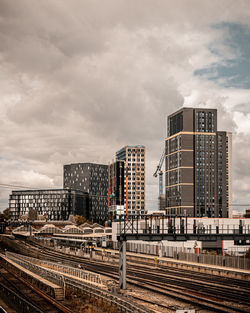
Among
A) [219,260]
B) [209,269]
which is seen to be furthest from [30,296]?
[219,260]

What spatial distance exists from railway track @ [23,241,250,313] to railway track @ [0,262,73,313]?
1258 cm

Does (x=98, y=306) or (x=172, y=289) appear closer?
(x=98, y=306)

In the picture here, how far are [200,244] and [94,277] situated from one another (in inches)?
2270

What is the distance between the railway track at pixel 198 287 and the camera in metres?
38.9

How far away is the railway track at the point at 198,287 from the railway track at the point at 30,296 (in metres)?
12.6

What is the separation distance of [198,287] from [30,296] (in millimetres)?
19307

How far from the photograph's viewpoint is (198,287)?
48906 mm

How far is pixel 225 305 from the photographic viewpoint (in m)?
38.2

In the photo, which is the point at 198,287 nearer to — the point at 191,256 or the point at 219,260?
the point at 219,260

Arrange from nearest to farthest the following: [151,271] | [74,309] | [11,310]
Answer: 1. [11,310]
2. [74,309]
3. [151,271]

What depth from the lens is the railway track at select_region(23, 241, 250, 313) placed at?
3891 centimetres

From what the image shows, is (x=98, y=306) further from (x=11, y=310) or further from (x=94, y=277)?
(x=94, y=277)

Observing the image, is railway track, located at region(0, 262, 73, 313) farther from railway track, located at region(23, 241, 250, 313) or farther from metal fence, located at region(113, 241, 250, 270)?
metal fence, located at region(113, 241, 250, 270)

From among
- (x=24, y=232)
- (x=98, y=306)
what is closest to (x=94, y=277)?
(x=98, y=306)
